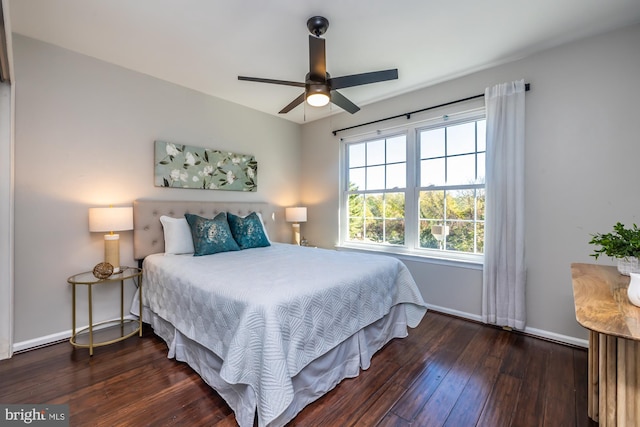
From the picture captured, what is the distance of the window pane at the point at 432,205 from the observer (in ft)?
10.5

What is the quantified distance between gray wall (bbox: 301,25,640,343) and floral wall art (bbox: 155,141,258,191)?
2842mm

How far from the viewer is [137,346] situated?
2346mm

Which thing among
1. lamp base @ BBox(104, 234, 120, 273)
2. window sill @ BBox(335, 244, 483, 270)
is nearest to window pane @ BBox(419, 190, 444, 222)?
window sill @ BBox(335, 244, 483, 270)

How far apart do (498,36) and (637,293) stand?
2167 millimetres

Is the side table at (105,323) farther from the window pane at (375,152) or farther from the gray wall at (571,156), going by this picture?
→ the gray wall at (571,156)

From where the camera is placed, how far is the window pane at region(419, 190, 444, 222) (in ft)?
10.5

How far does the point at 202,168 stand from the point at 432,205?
9.13 feet

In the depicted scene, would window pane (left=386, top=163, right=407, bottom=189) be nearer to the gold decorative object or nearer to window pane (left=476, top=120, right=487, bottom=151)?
window pane (left=476, top=120, right=487, bottom=151)

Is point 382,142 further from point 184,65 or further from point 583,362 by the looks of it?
point 583,362

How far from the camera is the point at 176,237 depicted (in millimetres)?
2732

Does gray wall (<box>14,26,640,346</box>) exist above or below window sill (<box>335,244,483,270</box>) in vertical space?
above

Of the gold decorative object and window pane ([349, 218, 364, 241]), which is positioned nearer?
the gold decorative object

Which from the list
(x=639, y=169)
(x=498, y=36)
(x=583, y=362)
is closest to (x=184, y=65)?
(x=498, y=36)

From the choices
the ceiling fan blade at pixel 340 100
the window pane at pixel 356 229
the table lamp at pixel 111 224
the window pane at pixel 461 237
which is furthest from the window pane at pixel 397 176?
the table lamp at pixel 111 224
